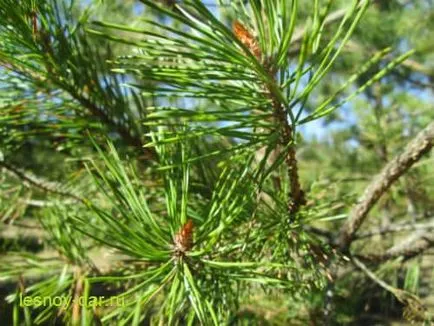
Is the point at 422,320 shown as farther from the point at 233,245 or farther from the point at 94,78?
the point at 94,78

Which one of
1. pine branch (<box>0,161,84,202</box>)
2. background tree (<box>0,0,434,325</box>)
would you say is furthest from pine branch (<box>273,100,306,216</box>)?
pine branch (<box>0,161,84,202</box>)

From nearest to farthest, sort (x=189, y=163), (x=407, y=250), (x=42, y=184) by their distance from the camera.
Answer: (x=189, y=163) < (x=407, y=250) < (x=42, y=184)

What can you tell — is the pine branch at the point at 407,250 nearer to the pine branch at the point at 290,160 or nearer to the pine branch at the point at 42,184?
the pine branch at the point at 290,160

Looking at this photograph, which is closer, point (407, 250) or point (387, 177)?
point (387, 177)

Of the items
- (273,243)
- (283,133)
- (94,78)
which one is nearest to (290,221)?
(273,243)

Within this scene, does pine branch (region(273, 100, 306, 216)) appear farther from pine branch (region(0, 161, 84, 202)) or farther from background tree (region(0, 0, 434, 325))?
pine branch (region(0, 161, 84, 202))

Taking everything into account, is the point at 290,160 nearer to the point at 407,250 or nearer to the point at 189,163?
the point at 189,163

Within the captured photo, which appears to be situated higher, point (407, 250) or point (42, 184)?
point (42, 184)

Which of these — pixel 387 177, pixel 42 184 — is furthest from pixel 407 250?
pixel 42 184

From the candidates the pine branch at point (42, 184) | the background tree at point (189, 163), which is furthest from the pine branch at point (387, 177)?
the pine branch at point (42, 184)
